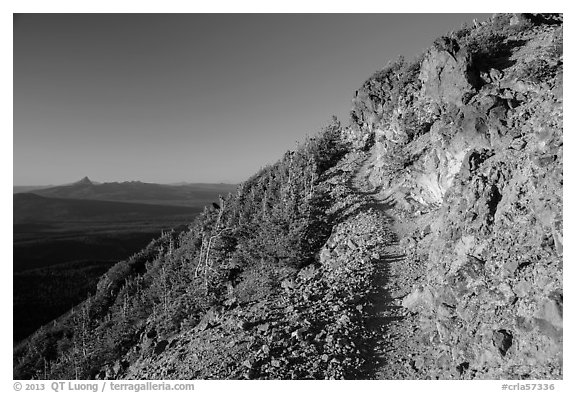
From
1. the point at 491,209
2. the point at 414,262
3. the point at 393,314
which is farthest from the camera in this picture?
the point at 414,262

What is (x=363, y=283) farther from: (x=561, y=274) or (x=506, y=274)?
(x=561, y=274)

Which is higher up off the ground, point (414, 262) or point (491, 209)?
point (491, 209)

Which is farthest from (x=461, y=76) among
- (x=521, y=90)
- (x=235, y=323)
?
(x=235, y=323)

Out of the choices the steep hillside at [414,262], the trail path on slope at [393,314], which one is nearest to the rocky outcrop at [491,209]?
the steep hillside at [414,262]

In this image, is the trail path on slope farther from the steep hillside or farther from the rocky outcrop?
the rocky outcrop

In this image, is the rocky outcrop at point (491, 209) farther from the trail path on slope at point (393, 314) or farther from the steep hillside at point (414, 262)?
the trail path on slope at point (393, 314)

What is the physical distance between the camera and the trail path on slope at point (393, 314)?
34.4ft

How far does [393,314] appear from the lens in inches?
496

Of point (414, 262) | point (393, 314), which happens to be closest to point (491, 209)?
point (414, 262)

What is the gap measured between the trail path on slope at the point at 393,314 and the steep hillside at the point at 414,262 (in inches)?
2.4

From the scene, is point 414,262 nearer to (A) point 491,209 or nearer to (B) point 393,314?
(B) point 393,314

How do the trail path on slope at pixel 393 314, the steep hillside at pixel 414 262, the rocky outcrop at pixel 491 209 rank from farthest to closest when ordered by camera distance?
1. the trail path on slope at pixel 393 314
2. the steep hillside at pixel 414 262
3. the rocky outcrop at pixel 491 209

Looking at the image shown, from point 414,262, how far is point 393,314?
316 cm

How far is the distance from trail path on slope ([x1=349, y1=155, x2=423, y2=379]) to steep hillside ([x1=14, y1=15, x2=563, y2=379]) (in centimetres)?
6
